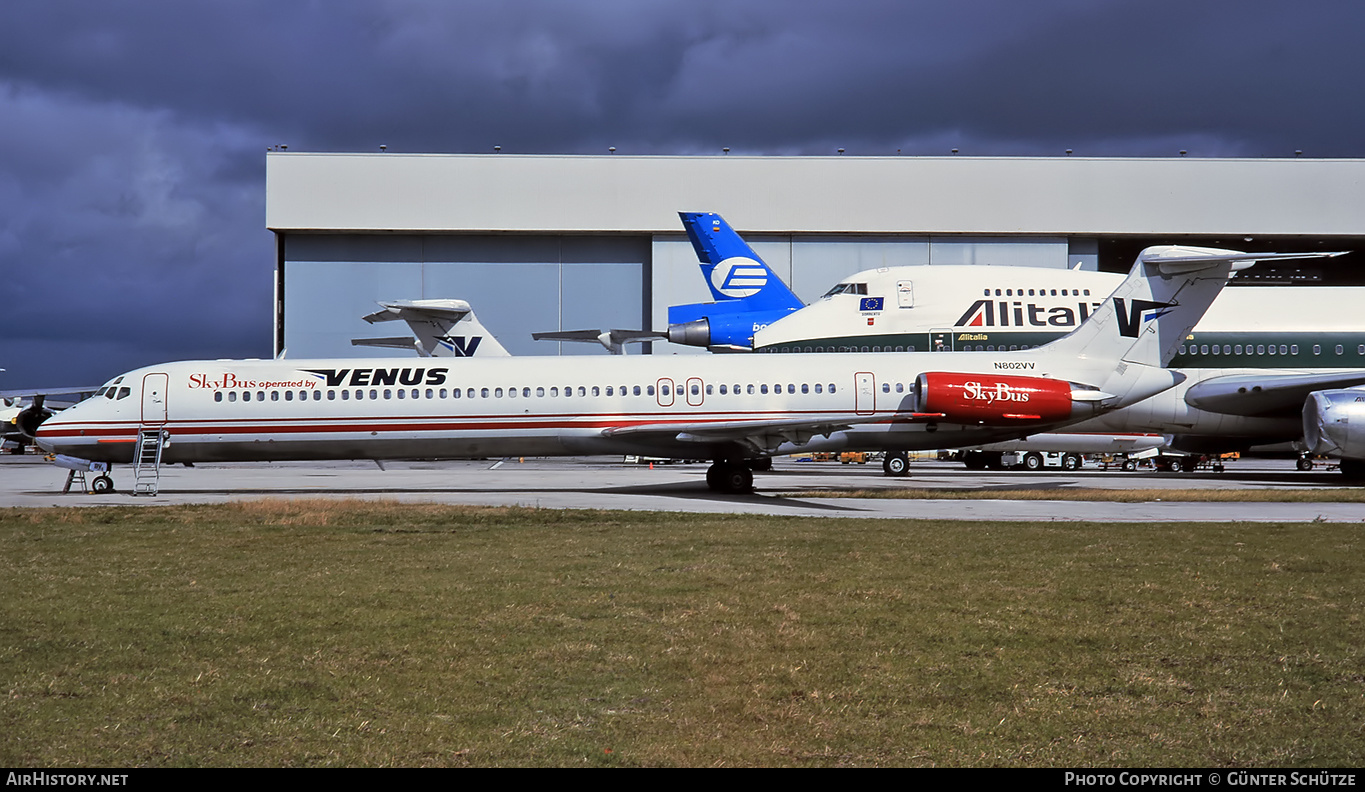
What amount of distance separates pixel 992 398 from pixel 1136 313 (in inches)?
173

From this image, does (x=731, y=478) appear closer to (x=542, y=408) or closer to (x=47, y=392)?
(x=542, y=408)

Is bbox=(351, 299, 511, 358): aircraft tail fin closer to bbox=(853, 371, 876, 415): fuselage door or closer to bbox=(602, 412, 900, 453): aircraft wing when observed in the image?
bbox=(602, 412, 900, 453): aircraft wing

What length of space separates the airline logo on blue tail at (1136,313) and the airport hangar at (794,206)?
23.5m

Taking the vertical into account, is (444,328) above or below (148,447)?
above

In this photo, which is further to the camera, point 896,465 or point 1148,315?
point 896,465

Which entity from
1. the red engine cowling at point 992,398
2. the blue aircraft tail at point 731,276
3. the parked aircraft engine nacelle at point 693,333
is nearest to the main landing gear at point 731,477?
the red engine cowling at point 992,398

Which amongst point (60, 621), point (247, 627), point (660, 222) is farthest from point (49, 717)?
point (660, 222)

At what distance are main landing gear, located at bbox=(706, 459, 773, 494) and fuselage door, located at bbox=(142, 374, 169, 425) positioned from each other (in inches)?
463

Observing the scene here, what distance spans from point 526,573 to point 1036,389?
1571 centimetres

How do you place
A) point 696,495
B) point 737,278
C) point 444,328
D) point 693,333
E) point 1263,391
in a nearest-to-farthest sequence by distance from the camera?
1. point 696,495
2. point 1263,391
3. point 444,328
4. point 693,333
5. point 737,278

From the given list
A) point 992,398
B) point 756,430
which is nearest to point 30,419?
point 756,430

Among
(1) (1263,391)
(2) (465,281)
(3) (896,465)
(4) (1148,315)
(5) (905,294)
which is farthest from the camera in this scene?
(2) (465,281)

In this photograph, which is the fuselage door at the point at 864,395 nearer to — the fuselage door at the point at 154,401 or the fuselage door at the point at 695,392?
the fuselage door at the point at 695,392

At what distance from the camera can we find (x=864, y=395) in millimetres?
23078
